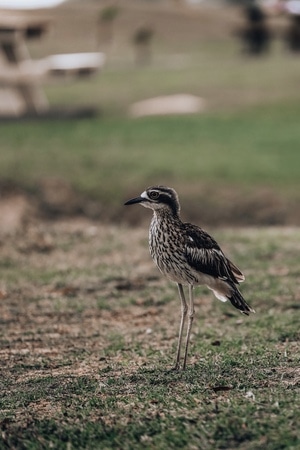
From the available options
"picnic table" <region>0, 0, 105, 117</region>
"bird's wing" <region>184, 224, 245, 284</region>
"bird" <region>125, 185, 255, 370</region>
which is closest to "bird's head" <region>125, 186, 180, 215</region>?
"bird" <region>125, 185, 255, 370</region>

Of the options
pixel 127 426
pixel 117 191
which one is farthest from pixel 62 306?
pixel 117 191

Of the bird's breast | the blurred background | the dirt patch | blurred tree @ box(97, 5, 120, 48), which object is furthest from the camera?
blurred tree @ box(97, 5, 120, 48)

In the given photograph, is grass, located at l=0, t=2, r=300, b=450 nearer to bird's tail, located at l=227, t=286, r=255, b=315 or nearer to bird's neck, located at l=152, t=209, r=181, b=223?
bird's tail, located at l=227, t=286, r=255, b=315

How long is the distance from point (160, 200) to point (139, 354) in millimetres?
1368

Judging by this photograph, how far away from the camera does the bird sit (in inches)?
251

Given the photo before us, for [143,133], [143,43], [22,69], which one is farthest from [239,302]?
[143,43]

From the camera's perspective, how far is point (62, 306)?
9164mm

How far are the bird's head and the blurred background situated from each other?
637 cm

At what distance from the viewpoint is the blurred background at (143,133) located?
14211mm

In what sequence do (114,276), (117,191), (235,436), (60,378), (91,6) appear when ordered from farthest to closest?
(91,6)
(117,191)
(114,276)
(60,378)
(235,436)

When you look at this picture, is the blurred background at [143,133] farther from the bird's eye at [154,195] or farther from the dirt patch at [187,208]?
the bird's eye at [154,195]

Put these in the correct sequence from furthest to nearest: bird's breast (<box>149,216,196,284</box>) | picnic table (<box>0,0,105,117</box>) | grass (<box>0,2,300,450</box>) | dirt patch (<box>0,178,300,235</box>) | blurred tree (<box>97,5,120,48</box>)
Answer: blurred tree (<box>97,5,120,48</box>), picnic table (<box>0,0,105,117</box>), dirt patch (<box>0,178,300,235</box>), bird's breast (<box>149,216,196,284</box>), grass (<box>0,2,300,450</box>)

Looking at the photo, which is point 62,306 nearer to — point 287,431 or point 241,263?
point 241,263

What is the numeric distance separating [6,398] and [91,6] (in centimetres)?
4521
